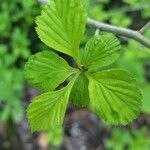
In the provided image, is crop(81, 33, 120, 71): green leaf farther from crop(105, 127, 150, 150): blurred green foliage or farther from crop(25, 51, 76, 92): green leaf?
crop(105, 127, 150, 150): blurred green foliage

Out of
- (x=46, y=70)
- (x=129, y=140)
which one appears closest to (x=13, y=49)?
(x=129, y=140)

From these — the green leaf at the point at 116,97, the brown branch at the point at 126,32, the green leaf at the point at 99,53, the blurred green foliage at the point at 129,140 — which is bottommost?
the blurred green foliage at the point at 129,140

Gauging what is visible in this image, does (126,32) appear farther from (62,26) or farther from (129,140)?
(129,140)

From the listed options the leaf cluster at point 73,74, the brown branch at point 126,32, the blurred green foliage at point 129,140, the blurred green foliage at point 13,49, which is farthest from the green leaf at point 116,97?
the blurred green foliage at point 129,140

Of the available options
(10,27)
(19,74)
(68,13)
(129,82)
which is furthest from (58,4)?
(10,27)

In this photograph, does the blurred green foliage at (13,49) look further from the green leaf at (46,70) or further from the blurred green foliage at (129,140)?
the green leaf at (46,70)
